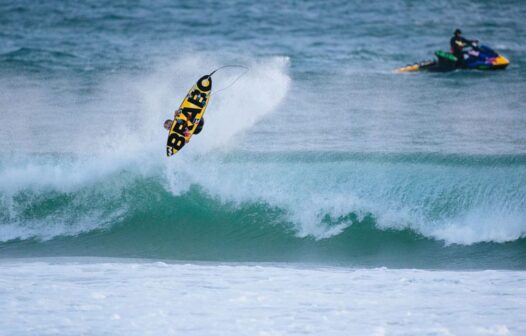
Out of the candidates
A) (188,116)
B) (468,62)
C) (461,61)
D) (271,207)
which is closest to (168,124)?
(188,116)

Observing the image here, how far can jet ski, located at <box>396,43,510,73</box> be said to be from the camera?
21875 millimetres

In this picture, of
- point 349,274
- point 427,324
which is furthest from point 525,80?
point 427,324

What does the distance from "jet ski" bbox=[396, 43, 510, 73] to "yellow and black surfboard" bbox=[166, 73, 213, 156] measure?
37.7ft

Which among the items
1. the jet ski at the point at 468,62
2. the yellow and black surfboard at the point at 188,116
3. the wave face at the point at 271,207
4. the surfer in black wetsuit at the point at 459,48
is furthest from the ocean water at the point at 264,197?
the yellow and black surfboard at the point at 188,116

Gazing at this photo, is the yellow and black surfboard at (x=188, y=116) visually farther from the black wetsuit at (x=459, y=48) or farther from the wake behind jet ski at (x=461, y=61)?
the black wetsuit at (x=459, y=48)

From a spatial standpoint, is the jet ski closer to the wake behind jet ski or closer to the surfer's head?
the wake behind jet ski

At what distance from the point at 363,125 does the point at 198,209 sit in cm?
541

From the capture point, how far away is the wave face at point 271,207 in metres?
11.9

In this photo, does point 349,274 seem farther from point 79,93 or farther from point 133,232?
point 79,93

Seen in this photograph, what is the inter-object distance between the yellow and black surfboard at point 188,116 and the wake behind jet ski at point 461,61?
37.7ft

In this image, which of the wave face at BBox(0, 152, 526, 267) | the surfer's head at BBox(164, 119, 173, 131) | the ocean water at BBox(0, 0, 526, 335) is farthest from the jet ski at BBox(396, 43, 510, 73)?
the surfer's head at BBox(164, 119, 173, 131)

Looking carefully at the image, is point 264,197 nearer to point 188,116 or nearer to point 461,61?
point 188,116

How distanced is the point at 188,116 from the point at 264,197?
7.06ft

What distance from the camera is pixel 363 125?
1692cm
